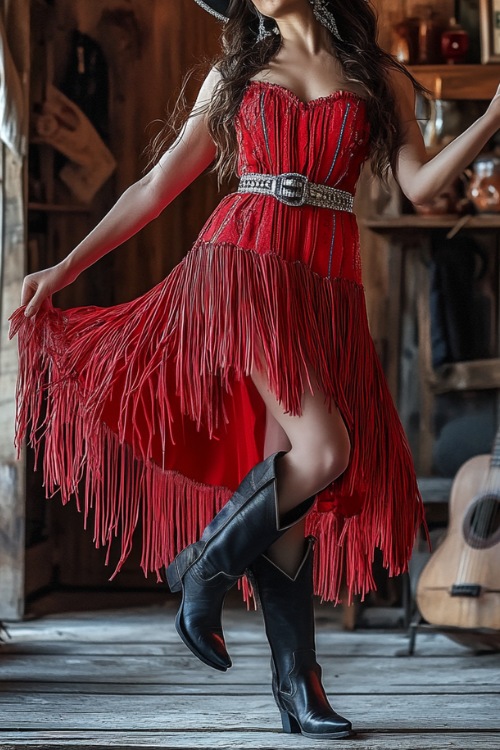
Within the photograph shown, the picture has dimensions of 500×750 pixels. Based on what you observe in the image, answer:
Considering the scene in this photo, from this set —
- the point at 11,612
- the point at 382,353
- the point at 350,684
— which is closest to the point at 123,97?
the point at 382,353

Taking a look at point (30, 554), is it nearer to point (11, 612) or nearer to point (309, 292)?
point (11, 612)

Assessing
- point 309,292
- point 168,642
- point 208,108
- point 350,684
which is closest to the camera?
point 309,292

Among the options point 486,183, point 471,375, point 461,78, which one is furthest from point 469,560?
point 461,78

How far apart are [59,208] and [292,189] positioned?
5.66ft

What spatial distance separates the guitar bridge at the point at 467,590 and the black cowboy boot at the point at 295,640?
959 mm

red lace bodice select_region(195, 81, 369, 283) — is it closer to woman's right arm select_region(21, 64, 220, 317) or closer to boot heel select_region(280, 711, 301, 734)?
woman's right arm select_region(21, 64, 220, 317)

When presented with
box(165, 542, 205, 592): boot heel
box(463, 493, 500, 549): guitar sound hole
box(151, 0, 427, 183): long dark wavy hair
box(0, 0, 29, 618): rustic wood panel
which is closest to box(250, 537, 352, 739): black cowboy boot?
box(165, 542, 205, 592): boot heel

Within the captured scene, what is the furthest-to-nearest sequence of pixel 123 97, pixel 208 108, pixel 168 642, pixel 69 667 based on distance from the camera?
1. pixel 123 97
2. pixel 168 642
3. pixel 69 667
4. pixel 208 108

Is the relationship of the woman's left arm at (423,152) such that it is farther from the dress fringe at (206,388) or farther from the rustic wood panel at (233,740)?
the rustic wood panel at (233,740)

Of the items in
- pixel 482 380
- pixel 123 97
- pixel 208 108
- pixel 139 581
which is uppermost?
pixel 123 97

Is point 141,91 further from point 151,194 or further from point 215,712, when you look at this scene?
point 215,712

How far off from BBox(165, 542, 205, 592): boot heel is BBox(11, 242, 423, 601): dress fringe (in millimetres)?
111

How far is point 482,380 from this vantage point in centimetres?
321

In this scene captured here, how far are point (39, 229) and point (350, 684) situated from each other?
1.82 metres
